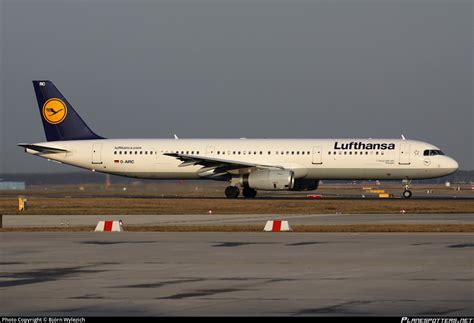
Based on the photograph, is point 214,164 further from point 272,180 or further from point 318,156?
point 318,156

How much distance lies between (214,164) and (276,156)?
4496 millimetres

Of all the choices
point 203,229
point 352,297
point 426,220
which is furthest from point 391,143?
point 352,297

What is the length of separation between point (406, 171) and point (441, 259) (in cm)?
4226

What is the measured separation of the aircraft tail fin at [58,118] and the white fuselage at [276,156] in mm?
1201

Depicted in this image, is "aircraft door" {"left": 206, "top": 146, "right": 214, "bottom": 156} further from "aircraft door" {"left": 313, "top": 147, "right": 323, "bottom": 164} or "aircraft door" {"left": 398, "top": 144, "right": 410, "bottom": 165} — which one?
"aircraft door" {"left": 398, "top": 144, "right": 410, "bottom": 165}

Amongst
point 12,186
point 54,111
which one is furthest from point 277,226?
point 12,186

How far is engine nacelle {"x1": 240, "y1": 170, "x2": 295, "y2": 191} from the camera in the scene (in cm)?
6369

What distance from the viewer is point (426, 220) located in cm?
4156

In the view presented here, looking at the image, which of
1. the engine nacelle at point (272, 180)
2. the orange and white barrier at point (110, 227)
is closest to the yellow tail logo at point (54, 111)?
the engine nacelle at point (272, 180)

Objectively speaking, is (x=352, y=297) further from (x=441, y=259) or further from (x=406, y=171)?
(x=406, y=171)

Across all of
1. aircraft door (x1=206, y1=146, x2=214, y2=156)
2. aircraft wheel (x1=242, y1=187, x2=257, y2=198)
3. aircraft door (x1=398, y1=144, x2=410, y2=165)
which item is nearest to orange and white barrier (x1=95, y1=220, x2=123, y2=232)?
aircraft wheel (x1=242, y1=187, x2=257, y2=198)

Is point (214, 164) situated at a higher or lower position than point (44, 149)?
lower

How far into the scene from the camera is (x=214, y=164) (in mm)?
66688

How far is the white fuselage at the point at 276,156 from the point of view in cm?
6562
